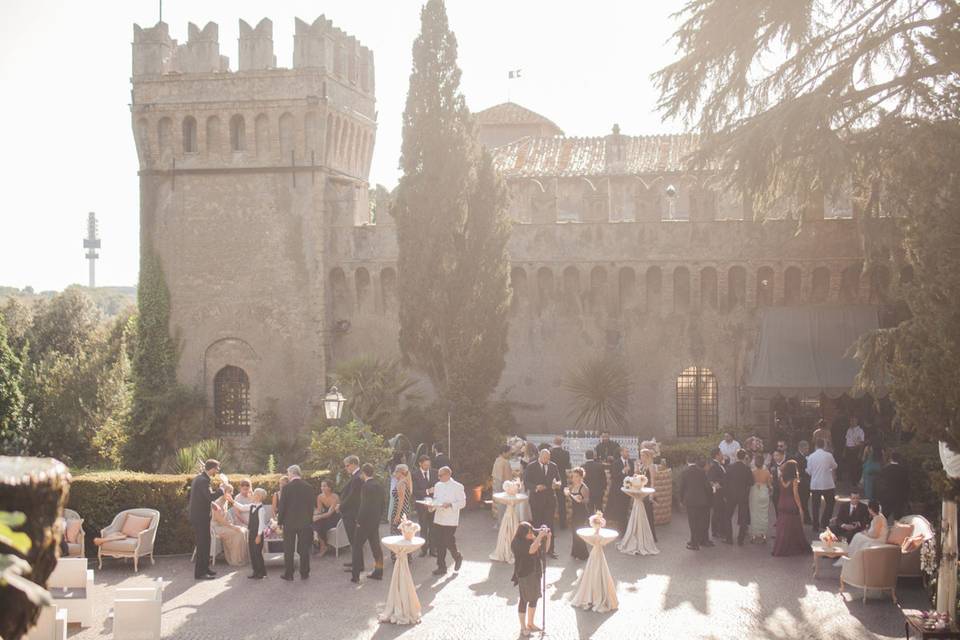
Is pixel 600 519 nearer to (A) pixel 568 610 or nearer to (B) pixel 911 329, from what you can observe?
(A) pixel 568 610

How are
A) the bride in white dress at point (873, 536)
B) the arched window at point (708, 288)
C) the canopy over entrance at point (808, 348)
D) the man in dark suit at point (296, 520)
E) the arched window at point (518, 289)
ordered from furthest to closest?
the arched window at point (518, 289) → the arched window at point (708, 288) → the canopy over entrance at point (808, 348) → the man in dark suit at point (296, 520) → the bride in white dress at point (873, 536)

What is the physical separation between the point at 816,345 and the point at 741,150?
30.4 ft

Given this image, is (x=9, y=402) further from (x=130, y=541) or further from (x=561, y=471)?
(x=561, y=471)

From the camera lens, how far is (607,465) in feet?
63.0

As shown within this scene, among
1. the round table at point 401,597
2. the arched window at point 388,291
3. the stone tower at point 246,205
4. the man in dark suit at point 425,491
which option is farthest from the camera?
the arched window at point 388,291

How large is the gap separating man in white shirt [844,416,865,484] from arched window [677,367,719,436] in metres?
4.69

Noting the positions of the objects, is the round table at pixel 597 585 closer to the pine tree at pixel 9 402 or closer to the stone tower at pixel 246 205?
the stone tower at pixel 246 205

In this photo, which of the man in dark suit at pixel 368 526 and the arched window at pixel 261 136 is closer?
the man in dark suit at pixel 368 526

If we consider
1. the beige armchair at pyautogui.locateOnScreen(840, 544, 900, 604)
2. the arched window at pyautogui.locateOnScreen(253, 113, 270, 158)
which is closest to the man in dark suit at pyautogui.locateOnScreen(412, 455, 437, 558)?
the beige armchair at pyautogui.locateOnScreen(840, 544, 900, 604)

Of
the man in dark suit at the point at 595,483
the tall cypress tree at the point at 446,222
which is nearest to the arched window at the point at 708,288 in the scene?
the tall cypress tree at the point at 446,222

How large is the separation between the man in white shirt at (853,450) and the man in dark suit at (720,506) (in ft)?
21.1

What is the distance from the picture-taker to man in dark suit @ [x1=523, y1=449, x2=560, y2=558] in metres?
17.2

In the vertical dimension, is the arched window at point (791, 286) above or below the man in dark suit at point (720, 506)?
above

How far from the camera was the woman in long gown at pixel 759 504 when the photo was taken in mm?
18578
